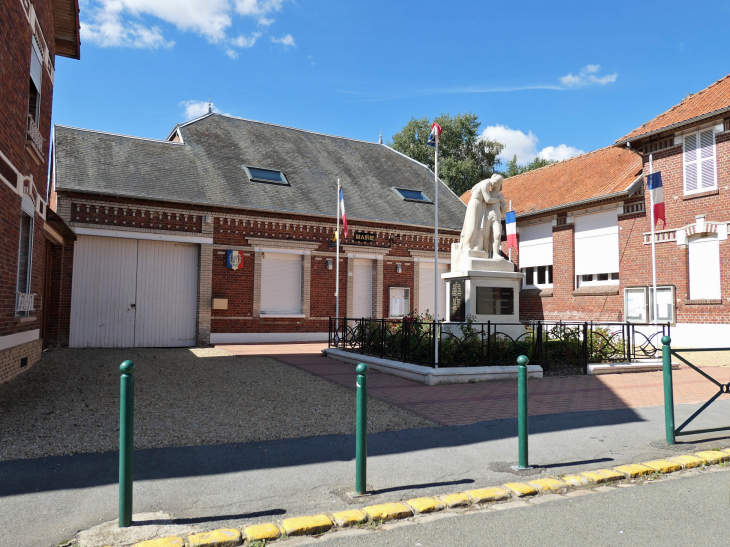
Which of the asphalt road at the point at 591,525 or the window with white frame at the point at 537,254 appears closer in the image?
the asphalt road at the point at 591,525

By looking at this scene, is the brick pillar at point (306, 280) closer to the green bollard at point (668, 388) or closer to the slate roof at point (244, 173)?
the slate roof at point (244, 173)

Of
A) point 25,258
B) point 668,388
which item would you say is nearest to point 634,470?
point 668,388

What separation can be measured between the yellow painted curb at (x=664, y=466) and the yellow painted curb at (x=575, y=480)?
32.2 inches

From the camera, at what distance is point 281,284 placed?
19062mm

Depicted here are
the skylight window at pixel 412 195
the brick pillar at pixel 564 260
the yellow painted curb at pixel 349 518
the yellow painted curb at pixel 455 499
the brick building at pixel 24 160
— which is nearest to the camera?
the yellow painted curb at pixel 349 518

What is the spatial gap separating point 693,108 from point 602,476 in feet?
49.1

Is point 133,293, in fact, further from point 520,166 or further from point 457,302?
point 520,166

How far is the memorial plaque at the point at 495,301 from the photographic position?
11539 millimetres

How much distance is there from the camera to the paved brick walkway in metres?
7.23

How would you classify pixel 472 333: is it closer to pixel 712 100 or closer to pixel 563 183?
pixel 712 100

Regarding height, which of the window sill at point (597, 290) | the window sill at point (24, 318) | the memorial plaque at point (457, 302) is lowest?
the window sill at point (24, 318)

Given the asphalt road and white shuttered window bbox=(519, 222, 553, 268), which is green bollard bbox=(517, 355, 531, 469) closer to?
the asphalt road

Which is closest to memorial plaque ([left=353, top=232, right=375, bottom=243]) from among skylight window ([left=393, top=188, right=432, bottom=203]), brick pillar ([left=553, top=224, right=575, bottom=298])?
→ skylight window ([left=393, top=188, right=432, bottom=203])

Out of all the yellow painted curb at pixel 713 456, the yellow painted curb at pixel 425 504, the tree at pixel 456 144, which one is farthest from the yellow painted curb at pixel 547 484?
the tree at pixel 456 144
